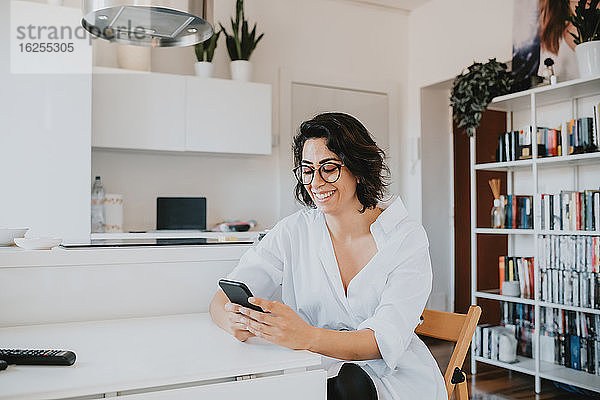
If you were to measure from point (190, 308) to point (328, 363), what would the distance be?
0.47 meters

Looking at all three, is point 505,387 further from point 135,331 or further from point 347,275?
point 135,331

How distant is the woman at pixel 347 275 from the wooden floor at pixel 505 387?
184cm

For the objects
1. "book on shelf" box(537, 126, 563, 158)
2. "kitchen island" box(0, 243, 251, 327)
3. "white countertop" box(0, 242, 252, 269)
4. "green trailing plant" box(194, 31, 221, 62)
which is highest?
"green trailing plant" box(194, 31, 221, 62)

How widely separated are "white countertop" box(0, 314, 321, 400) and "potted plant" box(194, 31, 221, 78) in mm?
2682

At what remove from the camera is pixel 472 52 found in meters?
4.38

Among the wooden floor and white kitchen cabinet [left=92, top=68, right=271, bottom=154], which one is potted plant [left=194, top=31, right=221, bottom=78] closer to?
white kitchen cabinet [left=92, top=68, right=271, bottom=154]

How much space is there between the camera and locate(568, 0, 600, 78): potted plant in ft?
10.2

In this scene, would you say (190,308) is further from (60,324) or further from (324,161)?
(324,161)

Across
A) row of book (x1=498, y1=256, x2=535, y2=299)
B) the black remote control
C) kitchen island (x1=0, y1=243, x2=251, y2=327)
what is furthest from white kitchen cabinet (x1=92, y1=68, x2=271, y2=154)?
the black remote control

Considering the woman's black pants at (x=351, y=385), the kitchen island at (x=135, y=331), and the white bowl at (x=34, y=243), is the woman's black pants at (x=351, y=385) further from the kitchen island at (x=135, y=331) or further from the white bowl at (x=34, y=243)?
the white bowl at (x=34, y=243)

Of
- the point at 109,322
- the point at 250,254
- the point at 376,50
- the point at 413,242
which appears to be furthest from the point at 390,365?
the point at 376,50

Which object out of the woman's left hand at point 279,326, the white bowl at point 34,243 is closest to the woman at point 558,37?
the woman's left hand at point 279,326

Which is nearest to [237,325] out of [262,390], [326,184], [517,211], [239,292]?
[239,292]

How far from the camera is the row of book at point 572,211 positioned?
3.08 meters
